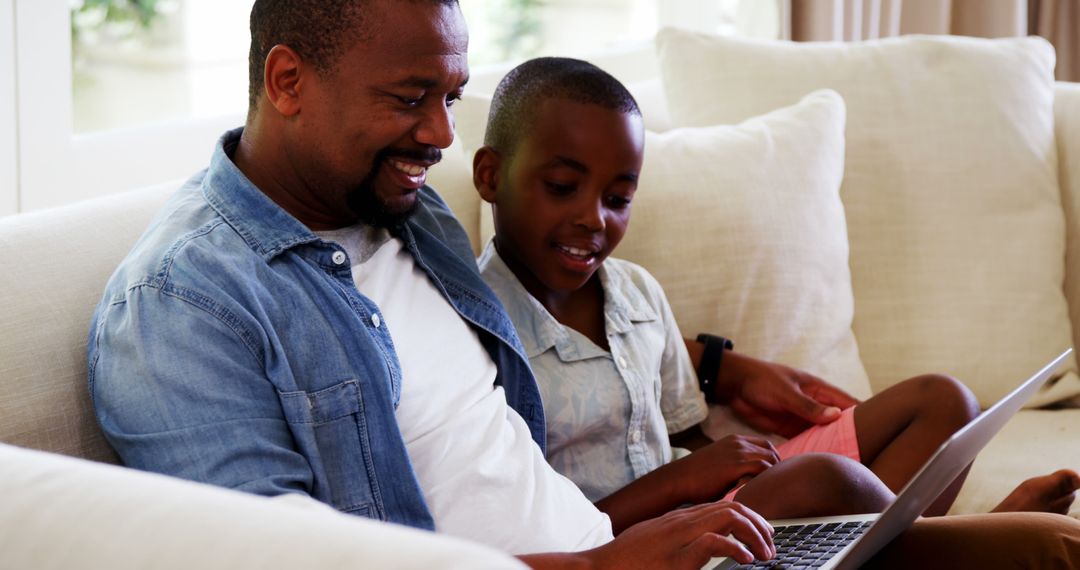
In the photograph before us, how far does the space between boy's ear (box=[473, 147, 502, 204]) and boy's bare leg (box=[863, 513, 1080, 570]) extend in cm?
64

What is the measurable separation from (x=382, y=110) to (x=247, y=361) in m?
0.29

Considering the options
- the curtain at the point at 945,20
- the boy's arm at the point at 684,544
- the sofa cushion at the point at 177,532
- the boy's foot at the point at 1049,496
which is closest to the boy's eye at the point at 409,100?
the boy's arm at the point at 684,544

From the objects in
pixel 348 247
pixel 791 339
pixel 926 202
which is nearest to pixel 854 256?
pixel 926 202

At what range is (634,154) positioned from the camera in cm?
152

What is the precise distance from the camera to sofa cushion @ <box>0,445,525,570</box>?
631 mm

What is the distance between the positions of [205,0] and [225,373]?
155 centimetres

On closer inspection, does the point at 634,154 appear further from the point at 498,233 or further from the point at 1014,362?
the point at 1014,362

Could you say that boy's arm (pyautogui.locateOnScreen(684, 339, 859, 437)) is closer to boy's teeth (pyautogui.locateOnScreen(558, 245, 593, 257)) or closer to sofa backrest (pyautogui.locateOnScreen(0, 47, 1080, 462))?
boy's teeth (pyautogui.locateOnScreen(558, 245, 593, 257))

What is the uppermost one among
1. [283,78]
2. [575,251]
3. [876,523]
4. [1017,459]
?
[283,78]

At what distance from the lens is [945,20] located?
3027mm

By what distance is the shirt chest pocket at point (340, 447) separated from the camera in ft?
3.59

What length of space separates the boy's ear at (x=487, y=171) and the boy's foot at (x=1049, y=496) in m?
0.75

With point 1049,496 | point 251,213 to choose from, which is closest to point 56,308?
point 251,213

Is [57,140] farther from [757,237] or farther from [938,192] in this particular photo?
[938,192]
